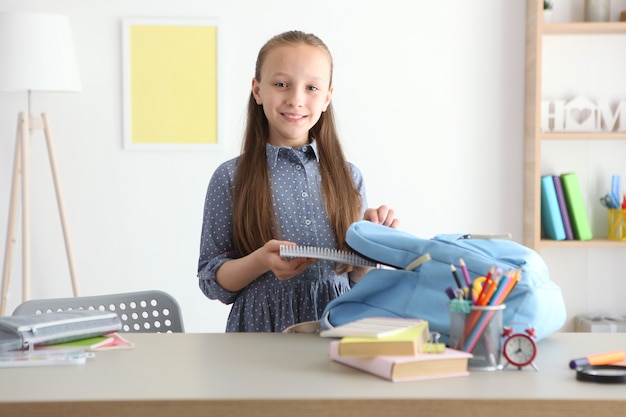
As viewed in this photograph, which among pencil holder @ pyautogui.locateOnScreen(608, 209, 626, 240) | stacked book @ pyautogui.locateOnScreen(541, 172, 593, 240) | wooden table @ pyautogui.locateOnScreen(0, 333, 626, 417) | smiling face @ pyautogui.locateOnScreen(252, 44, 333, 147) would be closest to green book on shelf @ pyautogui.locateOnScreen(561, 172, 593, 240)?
stacked book @ pyautogui.locateOnScreen(541, 172, 593, 240)

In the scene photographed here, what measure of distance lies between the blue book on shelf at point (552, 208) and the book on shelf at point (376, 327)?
240 centimetres

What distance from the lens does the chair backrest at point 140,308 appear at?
1.91 meters

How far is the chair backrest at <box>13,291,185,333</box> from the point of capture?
1.91 m

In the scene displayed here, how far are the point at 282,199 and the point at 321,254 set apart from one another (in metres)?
0.49

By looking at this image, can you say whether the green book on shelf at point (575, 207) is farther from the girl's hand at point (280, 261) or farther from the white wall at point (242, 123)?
the girl's hand at point (280, 261)

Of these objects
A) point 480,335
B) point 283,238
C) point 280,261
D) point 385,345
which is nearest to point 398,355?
point 385,345

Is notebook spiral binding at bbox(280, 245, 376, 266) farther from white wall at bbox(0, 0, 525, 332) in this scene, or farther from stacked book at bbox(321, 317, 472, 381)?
white wall at bbox(0, 0, 525, 332)

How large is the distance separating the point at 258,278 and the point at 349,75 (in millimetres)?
1998

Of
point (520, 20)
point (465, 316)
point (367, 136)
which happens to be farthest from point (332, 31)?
point (465, 316)

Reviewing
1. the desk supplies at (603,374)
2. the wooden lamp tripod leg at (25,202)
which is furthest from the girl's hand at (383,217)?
the wooden lamp tripod leg at (25,202)

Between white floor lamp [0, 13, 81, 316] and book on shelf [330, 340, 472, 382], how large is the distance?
2.50 meters

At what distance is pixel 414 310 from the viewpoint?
1454 millimetres

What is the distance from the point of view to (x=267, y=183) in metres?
2.02

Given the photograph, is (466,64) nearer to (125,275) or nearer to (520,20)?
(520,20)
